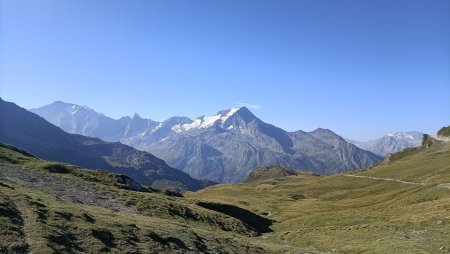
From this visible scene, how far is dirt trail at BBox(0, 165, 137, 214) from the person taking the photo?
200 ft

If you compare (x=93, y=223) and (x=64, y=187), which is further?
(x=64, y=187)

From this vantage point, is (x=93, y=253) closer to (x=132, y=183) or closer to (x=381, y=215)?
(x=381, y=215)

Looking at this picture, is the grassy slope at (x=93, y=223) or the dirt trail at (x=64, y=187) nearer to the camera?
the grassy slope at (x=93, y=223)

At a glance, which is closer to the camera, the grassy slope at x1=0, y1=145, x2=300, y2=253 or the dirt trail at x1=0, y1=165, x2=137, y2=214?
the grassy slope at x1=0, y1=145, x2=300, y2=253

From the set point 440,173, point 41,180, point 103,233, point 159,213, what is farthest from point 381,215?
point 440,173

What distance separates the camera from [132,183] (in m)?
101

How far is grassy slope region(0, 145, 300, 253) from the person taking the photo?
3375 cm

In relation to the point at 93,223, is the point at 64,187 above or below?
above

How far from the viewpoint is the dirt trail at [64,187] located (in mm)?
60928

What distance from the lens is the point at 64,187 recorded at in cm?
6794

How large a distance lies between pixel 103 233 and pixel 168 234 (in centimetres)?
859

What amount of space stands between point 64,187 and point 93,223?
29334 mm

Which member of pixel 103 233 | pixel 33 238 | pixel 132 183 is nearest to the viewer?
pixel 33 238

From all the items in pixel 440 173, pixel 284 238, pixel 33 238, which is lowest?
pixel 284 238
